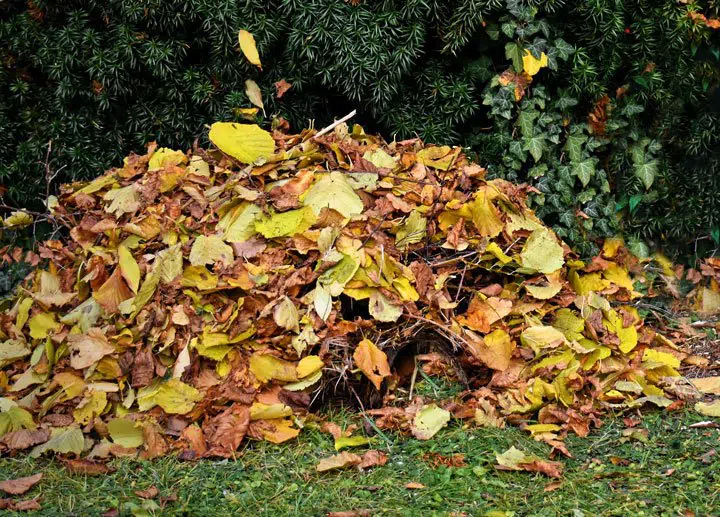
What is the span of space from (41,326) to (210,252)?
0.82 metres

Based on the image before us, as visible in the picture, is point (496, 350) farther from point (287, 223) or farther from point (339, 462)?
point (287, 223)

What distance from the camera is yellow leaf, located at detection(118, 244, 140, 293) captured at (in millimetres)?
3316

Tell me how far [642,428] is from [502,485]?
2.39 feet

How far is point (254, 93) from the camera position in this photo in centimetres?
416

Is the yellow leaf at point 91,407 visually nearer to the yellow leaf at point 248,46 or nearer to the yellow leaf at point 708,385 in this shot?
the yellow leaf at point 248,46

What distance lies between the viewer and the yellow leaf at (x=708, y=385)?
3447 mm

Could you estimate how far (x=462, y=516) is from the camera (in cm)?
Answer: 256

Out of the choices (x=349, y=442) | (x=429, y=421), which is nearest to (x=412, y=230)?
(x=429, y=421)

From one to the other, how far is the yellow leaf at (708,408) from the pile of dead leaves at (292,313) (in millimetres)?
143

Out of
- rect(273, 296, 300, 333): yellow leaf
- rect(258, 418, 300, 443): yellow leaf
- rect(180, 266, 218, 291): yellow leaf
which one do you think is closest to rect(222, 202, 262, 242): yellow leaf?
rect(180, 266, 218, 291): yellow leaf

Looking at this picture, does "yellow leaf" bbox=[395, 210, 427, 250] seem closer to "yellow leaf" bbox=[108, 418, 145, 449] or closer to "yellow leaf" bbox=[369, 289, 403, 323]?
"yellow leaf" bbox=[369, 289, 403, 323]

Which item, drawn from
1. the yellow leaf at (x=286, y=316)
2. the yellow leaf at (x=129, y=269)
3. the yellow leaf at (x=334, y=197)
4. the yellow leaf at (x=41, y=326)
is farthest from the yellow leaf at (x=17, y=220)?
the yellow leaf at (x=286, y=316)

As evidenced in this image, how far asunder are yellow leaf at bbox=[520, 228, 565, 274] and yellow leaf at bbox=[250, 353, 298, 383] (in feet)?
3.52

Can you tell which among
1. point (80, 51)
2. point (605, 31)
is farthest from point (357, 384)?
point (80, 51)
